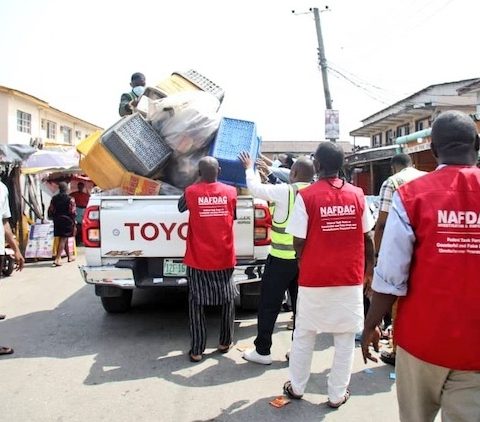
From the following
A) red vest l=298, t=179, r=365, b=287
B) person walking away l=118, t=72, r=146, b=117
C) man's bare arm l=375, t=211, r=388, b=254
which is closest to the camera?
red vest l=298, t=179, r=365, b=287

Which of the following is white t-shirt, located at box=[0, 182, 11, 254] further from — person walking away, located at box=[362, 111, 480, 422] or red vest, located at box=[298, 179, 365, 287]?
person walking away, located at box=[362, 111, 480, 422]

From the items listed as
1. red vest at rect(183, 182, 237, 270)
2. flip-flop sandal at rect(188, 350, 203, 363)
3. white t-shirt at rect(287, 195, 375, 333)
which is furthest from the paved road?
red vest at rect(183, 182, 237, 270)

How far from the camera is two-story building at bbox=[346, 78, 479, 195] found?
12.8 m

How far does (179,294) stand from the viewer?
7.55 metres

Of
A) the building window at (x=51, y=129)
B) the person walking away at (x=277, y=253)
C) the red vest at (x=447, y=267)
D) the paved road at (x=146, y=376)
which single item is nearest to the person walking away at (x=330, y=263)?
the paved road at (x=146, y=376)

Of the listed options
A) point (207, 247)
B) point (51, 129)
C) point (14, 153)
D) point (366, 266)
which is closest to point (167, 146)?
point (207, 247)

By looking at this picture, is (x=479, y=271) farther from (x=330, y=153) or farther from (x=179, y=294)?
(x=179, y=294)

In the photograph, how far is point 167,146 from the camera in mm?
5730

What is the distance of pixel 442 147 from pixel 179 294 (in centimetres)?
587

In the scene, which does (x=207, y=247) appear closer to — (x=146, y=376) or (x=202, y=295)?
(x=202, y=295)

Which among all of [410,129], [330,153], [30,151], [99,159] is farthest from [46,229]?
[410,129]

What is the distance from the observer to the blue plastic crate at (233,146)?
5.37m

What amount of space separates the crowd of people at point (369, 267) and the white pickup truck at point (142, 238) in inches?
20.1

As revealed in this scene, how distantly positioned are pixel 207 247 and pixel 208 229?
17cm
